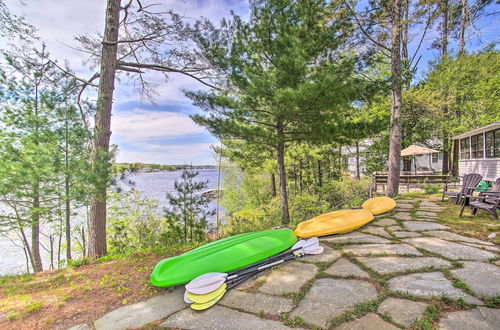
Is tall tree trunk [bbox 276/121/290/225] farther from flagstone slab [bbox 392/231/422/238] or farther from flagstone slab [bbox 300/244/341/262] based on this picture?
flagstone slab [bbox 300/244/341/262]

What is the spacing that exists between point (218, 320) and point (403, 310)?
1307 millimetres

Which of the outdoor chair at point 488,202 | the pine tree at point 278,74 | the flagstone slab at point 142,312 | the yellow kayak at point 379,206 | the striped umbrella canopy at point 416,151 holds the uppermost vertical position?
the pine tree at point 278,74

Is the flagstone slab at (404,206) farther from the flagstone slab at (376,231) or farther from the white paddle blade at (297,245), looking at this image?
the white paddle blade at (297,245)

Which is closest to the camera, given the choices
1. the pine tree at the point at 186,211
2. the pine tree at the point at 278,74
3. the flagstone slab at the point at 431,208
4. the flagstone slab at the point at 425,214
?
the pine tree at the point at 278,74

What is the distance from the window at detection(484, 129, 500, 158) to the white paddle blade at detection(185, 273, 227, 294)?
9712mm

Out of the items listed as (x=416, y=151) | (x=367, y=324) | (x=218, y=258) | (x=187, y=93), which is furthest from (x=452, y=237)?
(x=416, y=151)

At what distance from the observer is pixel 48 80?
4.16 meters

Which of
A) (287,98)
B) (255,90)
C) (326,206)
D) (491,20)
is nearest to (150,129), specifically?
(255,90)

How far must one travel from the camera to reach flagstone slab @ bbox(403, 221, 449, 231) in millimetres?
3602

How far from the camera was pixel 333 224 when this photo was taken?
3570mm

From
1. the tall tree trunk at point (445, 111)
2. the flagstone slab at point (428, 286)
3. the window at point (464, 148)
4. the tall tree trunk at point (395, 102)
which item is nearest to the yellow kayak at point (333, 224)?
the flagstone slab at point (428, 286)

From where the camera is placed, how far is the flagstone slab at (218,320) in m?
1.55

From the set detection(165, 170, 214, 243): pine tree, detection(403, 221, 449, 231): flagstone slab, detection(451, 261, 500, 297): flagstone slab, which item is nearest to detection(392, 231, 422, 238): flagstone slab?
detection(403, 221, 449, 231): flagstone slab

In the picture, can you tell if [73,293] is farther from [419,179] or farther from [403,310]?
[419,179]
